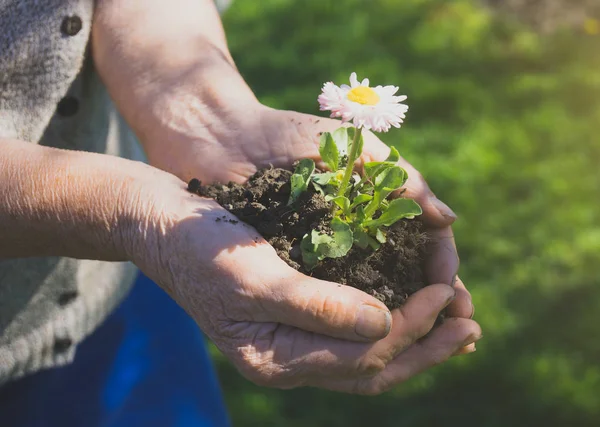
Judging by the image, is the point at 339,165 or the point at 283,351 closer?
the point at 283,351

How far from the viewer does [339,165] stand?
205 cm

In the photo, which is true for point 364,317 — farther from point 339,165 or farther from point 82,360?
point 82,360

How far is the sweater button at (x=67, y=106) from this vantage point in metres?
2.16

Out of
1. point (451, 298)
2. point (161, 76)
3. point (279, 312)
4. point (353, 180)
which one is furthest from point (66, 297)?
point (451, 298)

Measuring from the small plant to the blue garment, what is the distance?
0.99 m

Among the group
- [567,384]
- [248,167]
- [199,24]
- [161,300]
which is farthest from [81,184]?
[567,384]

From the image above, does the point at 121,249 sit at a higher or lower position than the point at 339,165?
lower

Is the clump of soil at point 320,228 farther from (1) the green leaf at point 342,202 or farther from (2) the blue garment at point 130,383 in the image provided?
(2) the blue garment at point 130,383

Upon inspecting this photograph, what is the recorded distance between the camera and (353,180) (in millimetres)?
2049

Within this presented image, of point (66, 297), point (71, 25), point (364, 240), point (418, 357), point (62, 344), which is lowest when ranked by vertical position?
point (62, 344)

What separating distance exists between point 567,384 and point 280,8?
4340mm

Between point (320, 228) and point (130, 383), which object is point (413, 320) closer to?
point (320, 228)

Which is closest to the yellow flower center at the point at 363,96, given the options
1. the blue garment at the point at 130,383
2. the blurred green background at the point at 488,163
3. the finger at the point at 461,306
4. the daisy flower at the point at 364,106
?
the daisy flower at the point at 364,106

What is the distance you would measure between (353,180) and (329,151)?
0.13 metres
